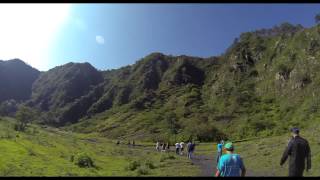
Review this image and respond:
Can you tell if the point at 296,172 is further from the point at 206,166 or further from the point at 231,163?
the point at 206,166

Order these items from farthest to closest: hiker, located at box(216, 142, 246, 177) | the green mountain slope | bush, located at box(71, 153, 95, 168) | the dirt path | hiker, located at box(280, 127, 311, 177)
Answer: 1. the green mountain slope
2. bush, located at box(71, 153, 95, 168)
3. the dirt path
4. hiker, located at box(280, 127, 311, 177)
5. hiker, located at box(216, 142, 246, 177)

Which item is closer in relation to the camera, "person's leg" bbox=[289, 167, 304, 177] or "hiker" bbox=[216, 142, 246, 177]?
"hiker" bbox=[216, 142, 246, 177]

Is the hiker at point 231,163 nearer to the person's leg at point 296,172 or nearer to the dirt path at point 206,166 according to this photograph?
the person's leg at point 296,172

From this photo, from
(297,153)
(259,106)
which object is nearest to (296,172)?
(297,153)

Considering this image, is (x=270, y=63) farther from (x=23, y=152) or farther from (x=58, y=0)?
(x=58, y=0)

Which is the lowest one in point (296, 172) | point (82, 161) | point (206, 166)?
point (82, 161)

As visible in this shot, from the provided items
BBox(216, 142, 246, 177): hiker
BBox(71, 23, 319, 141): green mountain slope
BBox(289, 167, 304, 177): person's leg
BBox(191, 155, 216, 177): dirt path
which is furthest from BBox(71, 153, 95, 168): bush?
BBox(71, 23, 319, 141): green mountain slope

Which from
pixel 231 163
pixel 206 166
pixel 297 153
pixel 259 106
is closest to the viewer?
pixel 231 163

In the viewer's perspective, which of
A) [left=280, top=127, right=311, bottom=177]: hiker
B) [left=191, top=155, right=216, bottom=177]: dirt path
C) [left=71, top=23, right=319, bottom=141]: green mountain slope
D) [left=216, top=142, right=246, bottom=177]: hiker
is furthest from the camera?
[left=71, top=23, right=319, bottom=141]: green mountain slope

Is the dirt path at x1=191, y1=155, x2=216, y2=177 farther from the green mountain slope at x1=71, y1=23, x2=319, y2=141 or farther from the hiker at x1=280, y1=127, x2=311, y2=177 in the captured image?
the green mountain slope at x1=71, y1=23, x2=319, y2=141

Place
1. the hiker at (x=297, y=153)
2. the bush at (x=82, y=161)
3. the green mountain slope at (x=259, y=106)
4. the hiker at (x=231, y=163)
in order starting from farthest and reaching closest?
the green mountain slope at (x=259, y=106)
the bush at (x=82, y=161)
the hiker at (x=297, y=153)
the hiker at (x=231, y=163)

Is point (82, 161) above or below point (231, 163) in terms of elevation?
below

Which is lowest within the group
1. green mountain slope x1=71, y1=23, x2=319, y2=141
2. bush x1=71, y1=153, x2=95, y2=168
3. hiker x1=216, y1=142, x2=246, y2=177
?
bush x1=71, y1=153, x2=95, y2=168

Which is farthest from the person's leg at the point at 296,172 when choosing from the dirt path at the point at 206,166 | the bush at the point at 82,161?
the bush at the point at 82,161
